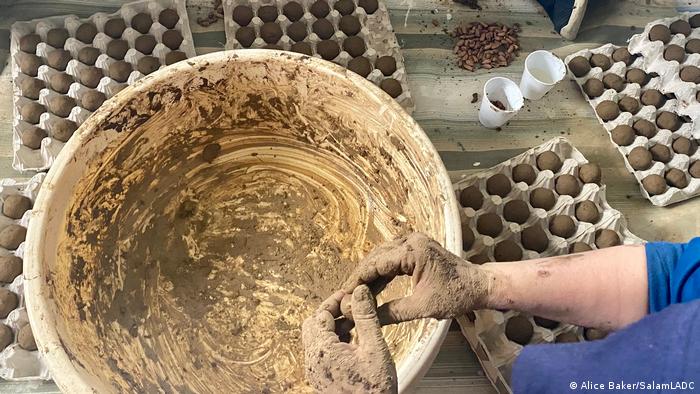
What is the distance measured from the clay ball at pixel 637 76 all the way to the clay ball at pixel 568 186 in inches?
18.0

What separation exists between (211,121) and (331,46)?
490 mm

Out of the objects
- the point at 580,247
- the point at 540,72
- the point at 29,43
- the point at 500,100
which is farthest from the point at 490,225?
the point at 29,43

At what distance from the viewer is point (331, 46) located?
1.59 metres

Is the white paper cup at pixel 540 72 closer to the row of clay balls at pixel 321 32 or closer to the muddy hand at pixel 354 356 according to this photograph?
the row of clay balls at pixel 321 32

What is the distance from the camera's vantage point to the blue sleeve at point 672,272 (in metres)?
0.77

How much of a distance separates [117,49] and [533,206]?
49.2 inches

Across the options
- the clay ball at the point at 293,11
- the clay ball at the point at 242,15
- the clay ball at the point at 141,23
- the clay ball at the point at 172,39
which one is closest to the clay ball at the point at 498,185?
the clay ball at the point at 293,11

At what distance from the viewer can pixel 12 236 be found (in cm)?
133

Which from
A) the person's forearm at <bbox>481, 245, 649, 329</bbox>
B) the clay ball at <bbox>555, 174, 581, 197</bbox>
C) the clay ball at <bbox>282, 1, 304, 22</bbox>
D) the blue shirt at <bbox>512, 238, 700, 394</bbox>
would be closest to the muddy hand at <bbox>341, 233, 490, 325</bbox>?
the person's forearm at <bbox>481, 245, 649, 329</bbox>

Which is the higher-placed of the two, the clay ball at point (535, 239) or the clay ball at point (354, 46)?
the clay ball at point (354, 46)

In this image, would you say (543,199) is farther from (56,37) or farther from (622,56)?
(56,37)

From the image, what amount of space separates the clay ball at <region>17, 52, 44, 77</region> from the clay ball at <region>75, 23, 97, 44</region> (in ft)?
0.44

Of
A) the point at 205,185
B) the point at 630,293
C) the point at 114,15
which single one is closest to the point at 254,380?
the point at 205,185

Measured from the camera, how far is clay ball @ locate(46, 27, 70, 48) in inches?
61.6
